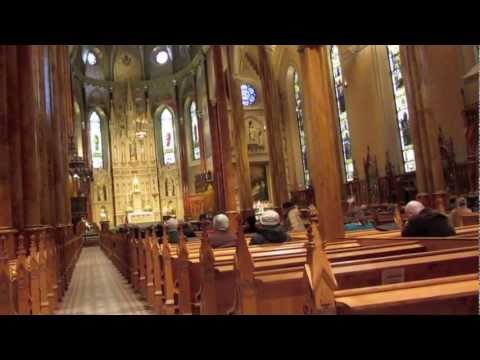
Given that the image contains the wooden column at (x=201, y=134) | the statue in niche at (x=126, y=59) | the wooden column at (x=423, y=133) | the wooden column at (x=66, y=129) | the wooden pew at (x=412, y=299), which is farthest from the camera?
the statue in niche at (x=126, y=59)

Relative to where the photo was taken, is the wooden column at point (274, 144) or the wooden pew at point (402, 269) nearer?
the wooden pew at point (402, 269)

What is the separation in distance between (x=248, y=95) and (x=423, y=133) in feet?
52.9

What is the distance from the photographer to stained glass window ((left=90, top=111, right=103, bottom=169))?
30.9m

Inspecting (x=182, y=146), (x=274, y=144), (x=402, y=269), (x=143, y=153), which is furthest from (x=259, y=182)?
(x=402, y=269)

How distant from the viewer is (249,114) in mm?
25656

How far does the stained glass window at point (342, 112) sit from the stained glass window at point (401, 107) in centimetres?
299

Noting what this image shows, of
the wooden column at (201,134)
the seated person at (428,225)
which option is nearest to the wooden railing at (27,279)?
the seated person at (428,225)

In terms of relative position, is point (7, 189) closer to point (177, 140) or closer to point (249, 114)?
point (249, 114)

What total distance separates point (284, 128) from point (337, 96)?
4893 mm

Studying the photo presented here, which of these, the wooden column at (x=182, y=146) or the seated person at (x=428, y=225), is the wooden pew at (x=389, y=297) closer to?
the seated person at (x=428, y=225)

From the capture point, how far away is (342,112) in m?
19.5

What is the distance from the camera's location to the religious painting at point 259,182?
25.5 metres

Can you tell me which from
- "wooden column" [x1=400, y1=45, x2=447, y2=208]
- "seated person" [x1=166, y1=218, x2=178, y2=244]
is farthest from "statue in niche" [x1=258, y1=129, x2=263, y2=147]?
"seated person" [x1=166, y1=218, x2=178, y2=244]
